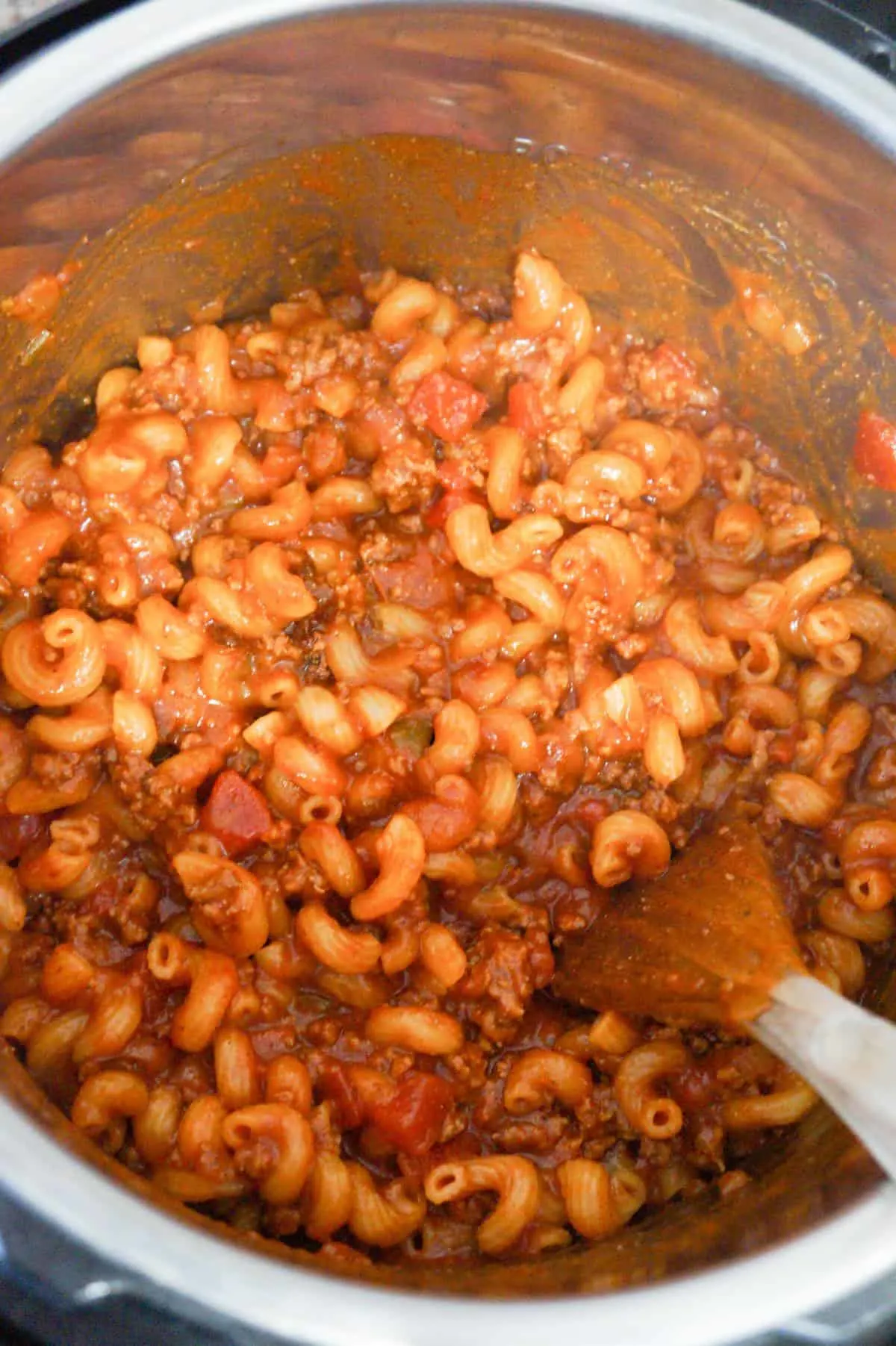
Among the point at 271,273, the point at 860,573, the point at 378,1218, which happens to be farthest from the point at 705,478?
the point at 378,1218

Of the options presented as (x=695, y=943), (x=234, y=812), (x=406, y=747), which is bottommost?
(x=234, y=812)

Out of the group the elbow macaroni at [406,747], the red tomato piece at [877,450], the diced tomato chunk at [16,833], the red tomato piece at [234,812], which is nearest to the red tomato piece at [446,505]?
the elbow macaroni at [406,747]

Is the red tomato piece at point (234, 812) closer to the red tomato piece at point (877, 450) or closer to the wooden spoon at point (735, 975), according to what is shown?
the wooden spoon at point (735, 975)

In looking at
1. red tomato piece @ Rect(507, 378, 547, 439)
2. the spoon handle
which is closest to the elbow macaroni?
red tomato piece @ Rect(507, 378, 547, 439)

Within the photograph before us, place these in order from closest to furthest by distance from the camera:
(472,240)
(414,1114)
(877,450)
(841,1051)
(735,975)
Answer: (841,1051), (735,975), (414,1114), (877,450), (472,240)

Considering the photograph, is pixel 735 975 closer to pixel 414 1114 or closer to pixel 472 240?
pixel 414 1114

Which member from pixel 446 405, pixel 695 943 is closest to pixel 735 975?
pixel 695 943

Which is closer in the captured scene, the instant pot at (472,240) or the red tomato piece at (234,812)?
the instant pot at (472,240)

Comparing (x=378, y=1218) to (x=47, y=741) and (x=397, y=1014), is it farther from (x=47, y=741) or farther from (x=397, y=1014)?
(x=47, y=741)
